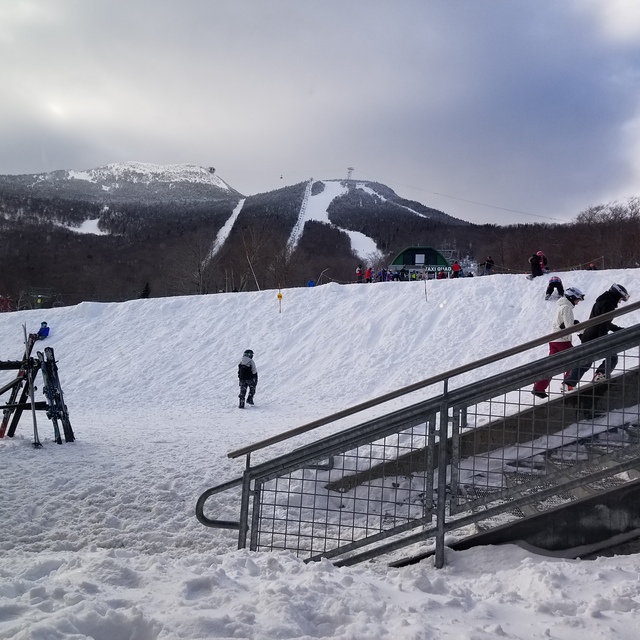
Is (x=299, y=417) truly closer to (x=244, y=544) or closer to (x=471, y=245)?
(x=244, y=544)

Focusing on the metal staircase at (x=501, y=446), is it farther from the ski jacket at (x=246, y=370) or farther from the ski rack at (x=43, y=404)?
the ski jacket at (x=246, y=370)

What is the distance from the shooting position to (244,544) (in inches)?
191

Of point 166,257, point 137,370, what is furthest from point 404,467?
point 166,257

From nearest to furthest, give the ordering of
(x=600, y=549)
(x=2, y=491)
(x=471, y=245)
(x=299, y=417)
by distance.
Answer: (x=600, y=549)
(x=2, y=491)
(x=299, y=417)
(x=471, y=245)

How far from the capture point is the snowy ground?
309cm

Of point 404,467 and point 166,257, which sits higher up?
point 166,257

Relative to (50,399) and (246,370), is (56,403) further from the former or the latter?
(246,370)

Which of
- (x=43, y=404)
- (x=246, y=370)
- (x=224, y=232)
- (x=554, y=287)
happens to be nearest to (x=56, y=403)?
(x=43, y=404)

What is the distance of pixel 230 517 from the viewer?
21.3ft

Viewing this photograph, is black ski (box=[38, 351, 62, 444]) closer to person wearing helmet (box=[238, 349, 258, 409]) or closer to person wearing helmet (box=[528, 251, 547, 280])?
person wearing helmet (box=[238, 349, 258, 409])

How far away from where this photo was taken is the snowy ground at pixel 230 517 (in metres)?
3.09

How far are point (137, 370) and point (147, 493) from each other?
1292 cm

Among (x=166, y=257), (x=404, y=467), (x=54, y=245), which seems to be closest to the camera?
(x=404, y=467)

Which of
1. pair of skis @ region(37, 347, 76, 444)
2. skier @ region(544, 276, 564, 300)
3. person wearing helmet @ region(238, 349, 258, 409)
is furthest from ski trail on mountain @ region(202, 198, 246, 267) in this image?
pair of skis @ region(37, 347, 76, 444)
